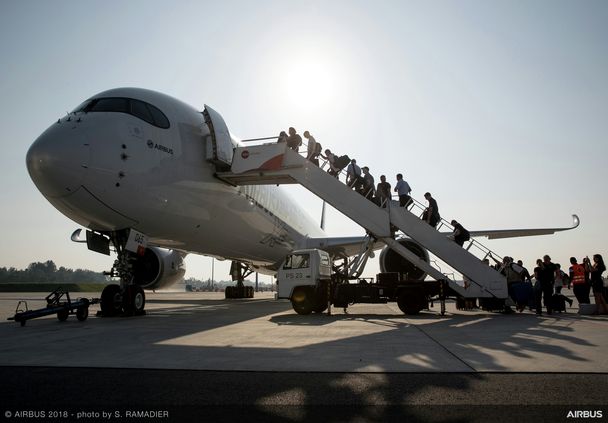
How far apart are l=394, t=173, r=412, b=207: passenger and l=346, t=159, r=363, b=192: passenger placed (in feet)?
3.89

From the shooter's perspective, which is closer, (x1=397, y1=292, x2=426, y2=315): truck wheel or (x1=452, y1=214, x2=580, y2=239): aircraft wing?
(x1=397, y1=292, x2=426, y2=315): truck wheel

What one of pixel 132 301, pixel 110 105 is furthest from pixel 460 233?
pixel 110 105

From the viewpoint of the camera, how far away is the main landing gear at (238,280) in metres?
25.2

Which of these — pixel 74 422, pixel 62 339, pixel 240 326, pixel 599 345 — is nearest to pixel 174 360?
pixel 74 422

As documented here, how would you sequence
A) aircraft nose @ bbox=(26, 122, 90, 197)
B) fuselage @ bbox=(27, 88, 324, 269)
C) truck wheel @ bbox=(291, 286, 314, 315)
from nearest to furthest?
aircraft nose @ bbox=(26, 122, 90, 197), fuselage @ bbox=(27, 88, 324, 269), truck wheel @ bbox=(291, 286, 314, 315)

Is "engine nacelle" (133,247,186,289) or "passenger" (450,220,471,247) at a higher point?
"passenger" (450,220,471,247)

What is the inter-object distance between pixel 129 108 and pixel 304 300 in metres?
7.18

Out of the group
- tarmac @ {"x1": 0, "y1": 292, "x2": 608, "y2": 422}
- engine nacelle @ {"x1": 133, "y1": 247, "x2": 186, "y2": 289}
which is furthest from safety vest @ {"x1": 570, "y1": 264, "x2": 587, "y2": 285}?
engine nacelle @ {"x1": 133, "y1": 247, "x2": 186, "y2": 289}

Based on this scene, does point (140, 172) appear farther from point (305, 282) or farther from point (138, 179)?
point (305, 282)

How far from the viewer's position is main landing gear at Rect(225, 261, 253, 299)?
2519 cm

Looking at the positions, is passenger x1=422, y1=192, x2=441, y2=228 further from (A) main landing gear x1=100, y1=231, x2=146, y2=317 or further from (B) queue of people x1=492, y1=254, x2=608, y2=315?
(A) main landing gear x1=100, y1=231, x2=146, y2=317

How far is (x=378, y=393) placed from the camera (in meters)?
3.82

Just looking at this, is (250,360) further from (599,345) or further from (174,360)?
(599,345)

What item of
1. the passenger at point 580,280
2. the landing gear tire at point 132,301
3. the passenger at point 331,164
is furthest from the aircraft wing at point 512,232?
the landing gear tire at point 132,301
